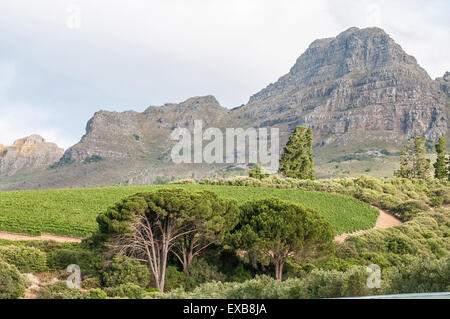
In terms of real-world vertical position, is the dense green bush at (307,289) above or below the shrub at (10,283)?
above

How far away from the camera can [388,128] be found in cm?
18375

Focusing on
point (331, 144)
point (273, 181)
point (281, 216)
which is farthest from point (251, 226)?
point (331, 144)

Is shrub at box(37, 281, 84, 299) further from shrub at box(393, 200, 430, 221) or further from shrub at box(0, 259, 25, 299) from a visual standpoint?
shrub at box(393, 200, 430, 221)

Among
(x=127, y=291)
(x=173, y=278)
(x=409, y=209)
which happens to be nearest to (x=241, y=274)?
(x=173, y=278)

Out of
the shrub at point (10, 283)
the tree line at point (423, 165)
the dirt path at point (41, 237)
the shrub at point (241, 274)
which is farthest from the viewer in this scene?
the tree line at point (423, 165)

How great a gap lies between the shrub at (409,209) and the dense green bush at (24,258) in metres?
30.5

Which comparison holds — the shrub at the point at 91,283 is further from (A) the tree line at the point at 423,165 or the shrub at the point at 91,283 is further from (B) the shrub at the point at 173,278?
(A) the tree line at the point at 423,165

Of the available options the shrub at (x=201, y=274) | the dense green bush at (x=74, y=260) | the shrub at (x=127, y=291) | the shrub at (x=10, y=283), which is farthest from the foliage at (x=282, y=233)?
the shrub at (x=10, y=283)

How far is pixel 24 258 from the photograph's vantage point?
52.7 feet

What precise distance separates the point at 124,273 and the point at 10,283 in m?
4.70

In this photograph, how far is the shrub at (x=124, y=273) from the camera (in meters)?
15.1

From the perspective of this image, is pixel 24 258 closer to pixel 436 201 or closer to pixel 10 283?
pixel 10 283

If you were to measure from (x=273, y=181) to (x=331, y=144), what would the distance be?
14373 cm

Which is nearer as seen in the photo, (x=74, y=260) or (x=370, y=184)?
(x=74, y=260)
